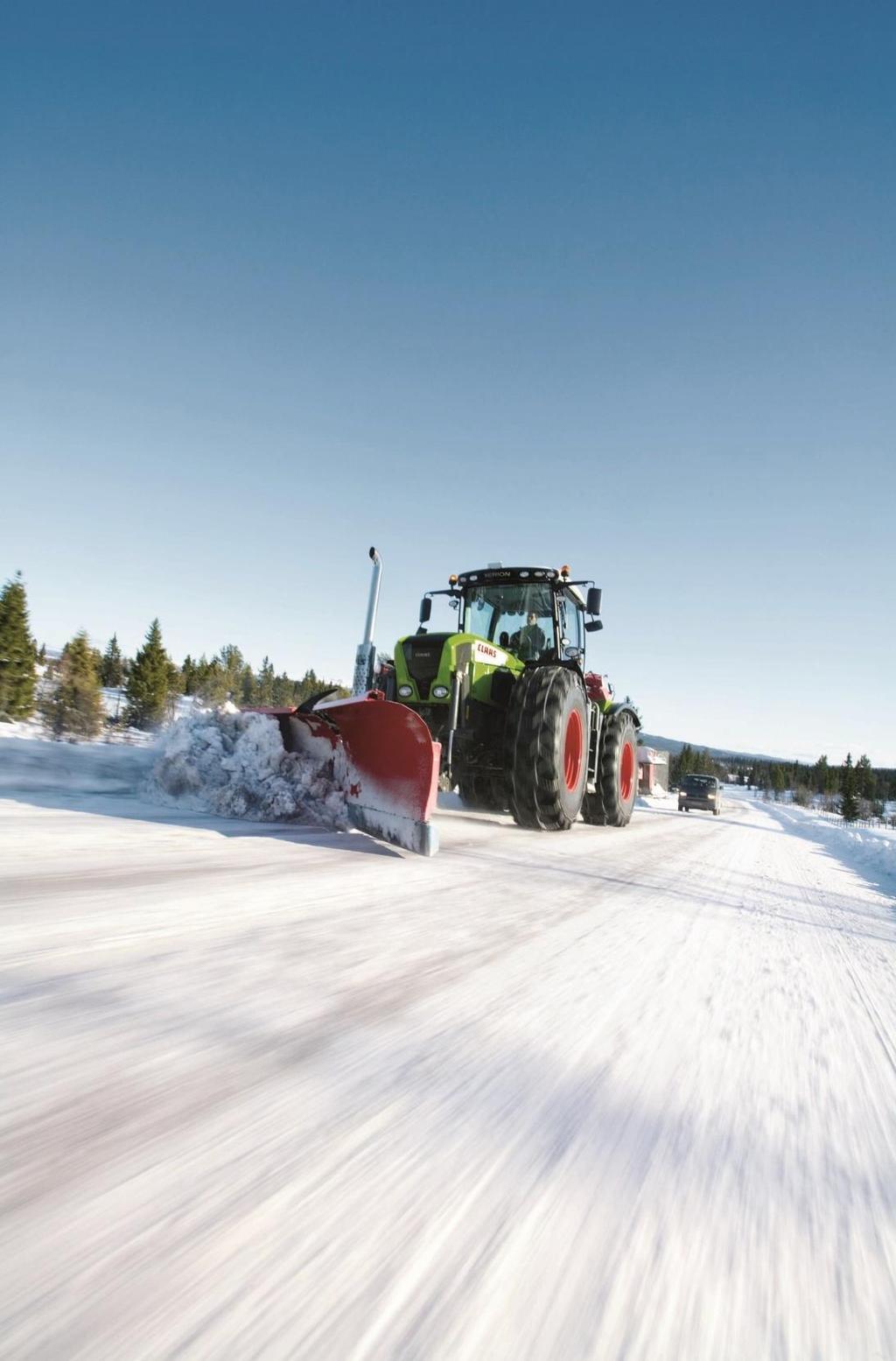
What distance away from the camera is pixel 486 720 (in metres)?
5.74

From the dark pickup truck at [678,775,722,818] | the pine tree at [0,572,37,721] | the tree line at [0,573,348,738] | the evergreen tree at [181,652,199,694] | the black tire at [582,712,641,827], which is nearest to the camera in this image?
the black tire at [582,712,641,827]

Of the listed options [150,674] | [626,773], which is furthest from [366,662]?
[150,674]

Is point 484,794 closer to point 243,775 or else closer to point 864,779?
point 243,775

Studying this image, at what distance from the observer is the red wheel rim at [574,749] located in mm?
5910

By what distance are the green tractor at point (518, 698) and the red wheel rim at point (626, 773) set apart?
0.16 m

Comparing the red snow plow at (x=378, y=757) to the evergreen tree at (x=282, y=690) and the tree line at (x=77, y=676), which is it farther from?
the evergreen tree at (x=282, y=690)

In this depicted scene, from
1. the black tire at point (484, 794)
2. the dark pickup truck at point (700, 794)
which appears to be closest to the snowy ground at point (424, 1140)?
the black tire at point (484, 794)

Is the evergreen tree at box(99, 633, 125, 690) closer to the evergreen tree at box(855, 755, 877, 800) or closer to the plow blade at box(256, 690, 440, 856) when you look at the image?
the plow blade at box(256, 690, 440, 856)

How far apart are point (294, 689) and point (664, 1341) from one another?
11739 cm

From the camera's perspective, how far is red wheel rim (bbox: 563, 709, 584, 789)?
5910 mm

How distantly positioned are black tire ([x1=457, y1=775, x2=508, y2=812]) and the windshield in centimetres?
141

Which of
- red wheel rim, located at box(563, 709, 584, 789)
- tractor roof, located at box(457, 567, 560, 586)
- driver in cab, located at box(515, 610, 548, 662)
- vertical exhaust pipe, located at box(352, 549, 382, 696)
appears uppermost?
tractor roof, located at box(457, 567, 560, 586)

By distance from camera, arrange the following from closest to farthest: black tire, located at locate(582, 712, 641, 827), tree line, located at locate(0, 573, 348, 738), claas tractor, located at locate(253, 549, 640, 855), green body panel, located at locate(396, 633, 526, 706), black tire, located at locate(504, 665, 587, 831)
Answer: claas tractor, located at locate(253, 549, 640, 855)
black tire, located at locate(504, 665, 587, 831)
green body panel, located at locate(396, 633, 526, 706)
black tire, located at locate(582, 712, 641, 827)
tree line, located at locate(0, 573, 348, 738)

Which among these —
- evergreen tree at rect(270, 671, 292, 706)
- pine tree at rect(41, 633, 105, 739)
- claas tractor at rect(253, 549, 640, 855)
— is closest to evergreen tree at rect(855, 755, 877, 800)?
evergreen tree at rect(270, 671, 292, 706)
